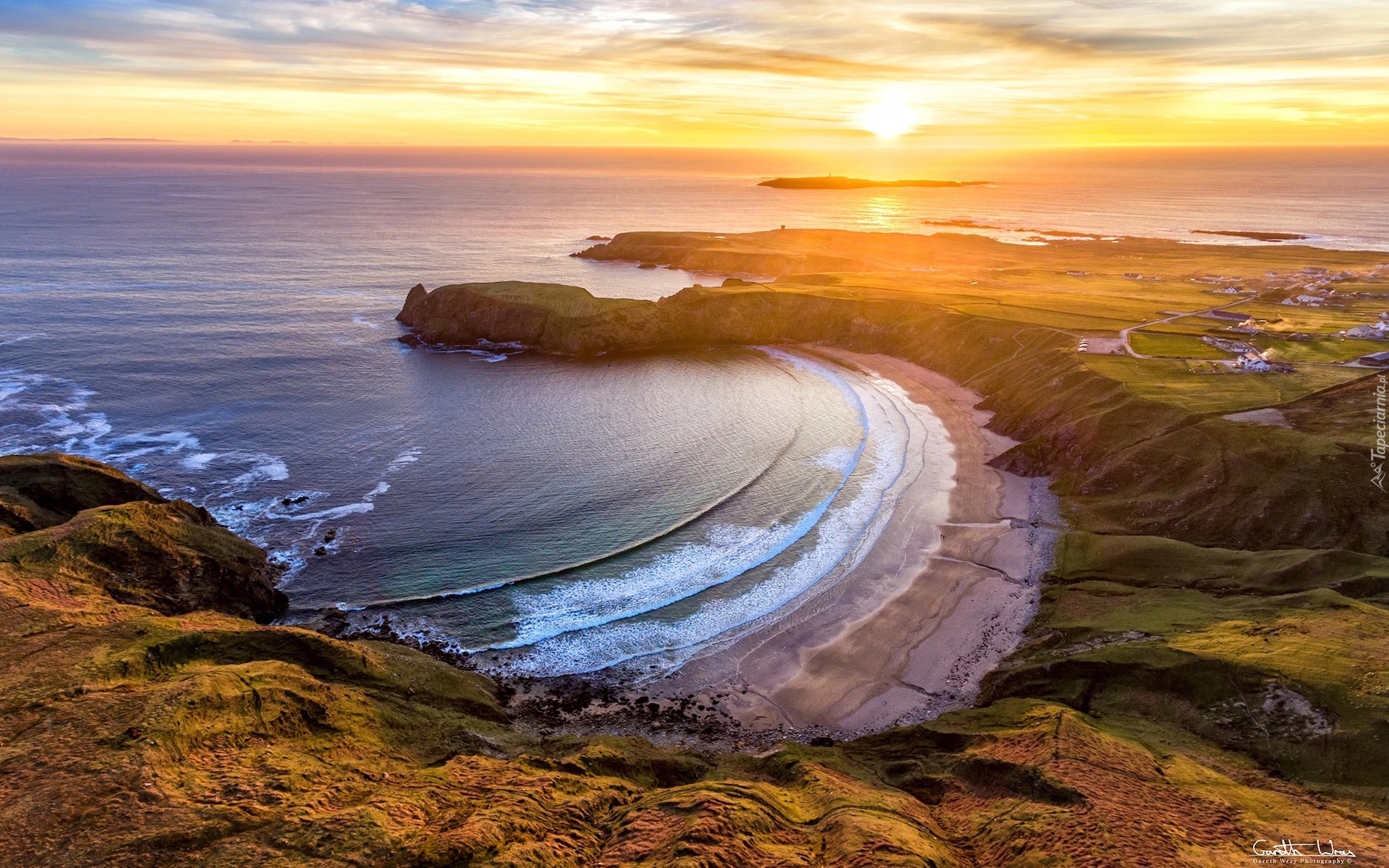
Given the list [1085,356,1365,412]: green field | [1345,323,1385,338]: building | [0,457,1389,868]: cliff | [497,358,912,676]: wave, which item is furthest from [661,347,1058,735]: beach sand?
[1345,323,1385,338]: building

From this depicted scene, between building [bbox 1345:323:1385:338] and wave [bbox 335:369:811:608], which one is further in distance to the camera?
building [bbox 1345:323:1385:338]

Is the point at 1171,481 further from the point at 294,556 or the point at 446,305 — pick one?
the point at 446,305

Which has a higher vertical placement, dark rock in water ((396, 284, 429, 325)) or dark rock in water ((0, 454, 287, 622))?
dark rock in water ((396, 284, 429, 325))
